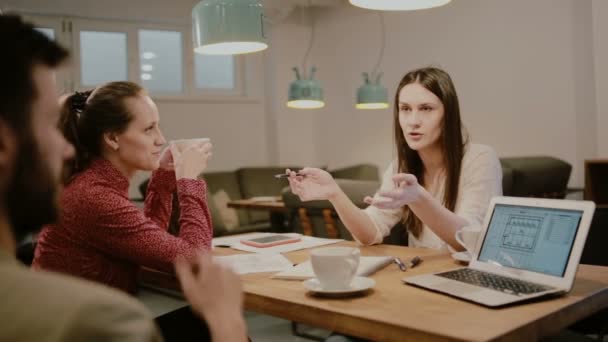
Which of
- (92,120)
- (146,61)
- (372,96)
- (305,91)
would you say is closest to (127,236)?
(92,120)

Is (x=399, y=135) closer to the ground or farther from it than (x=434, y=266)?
farther from it

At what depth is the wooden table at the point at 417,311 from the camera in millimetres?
1014

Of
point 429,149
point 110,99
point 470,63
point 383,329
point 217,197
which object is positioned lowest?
point 217,197

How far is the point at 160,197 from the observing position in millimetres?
2053

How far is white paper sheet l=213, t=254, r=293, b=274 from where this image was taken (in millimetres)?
1612

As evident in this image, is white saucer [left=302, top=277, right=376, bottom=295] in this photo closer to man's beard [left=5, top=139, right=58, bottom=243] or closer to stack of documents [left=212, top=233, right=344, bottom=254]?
stack of documents [left=212, top=233, right=344, bottom=254]

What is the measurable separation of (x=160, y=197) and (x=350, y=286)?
975mm

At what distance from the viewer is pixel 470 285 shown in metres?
1.28

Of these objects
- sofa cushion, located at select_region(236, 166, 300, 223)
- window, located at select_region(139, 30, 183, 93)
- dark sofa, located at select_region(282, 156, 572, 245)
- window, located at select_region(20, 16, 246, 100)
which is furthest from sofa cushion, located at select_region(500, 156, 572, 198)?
window, located at select_region(139, 30, 183, 93)

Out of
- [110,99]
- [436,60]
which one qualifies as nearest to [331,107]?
[436,60]

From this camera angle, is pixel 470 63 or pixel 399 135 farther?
pixel 470 63

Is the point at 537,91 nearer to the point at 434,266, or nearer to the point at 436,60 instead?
the point at 436,60

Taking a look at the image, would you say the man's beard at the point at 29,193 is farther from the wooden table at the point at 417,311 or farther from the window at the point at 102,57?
the window at the point at 102,57

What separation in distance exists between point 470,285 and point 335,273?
0.95ft
